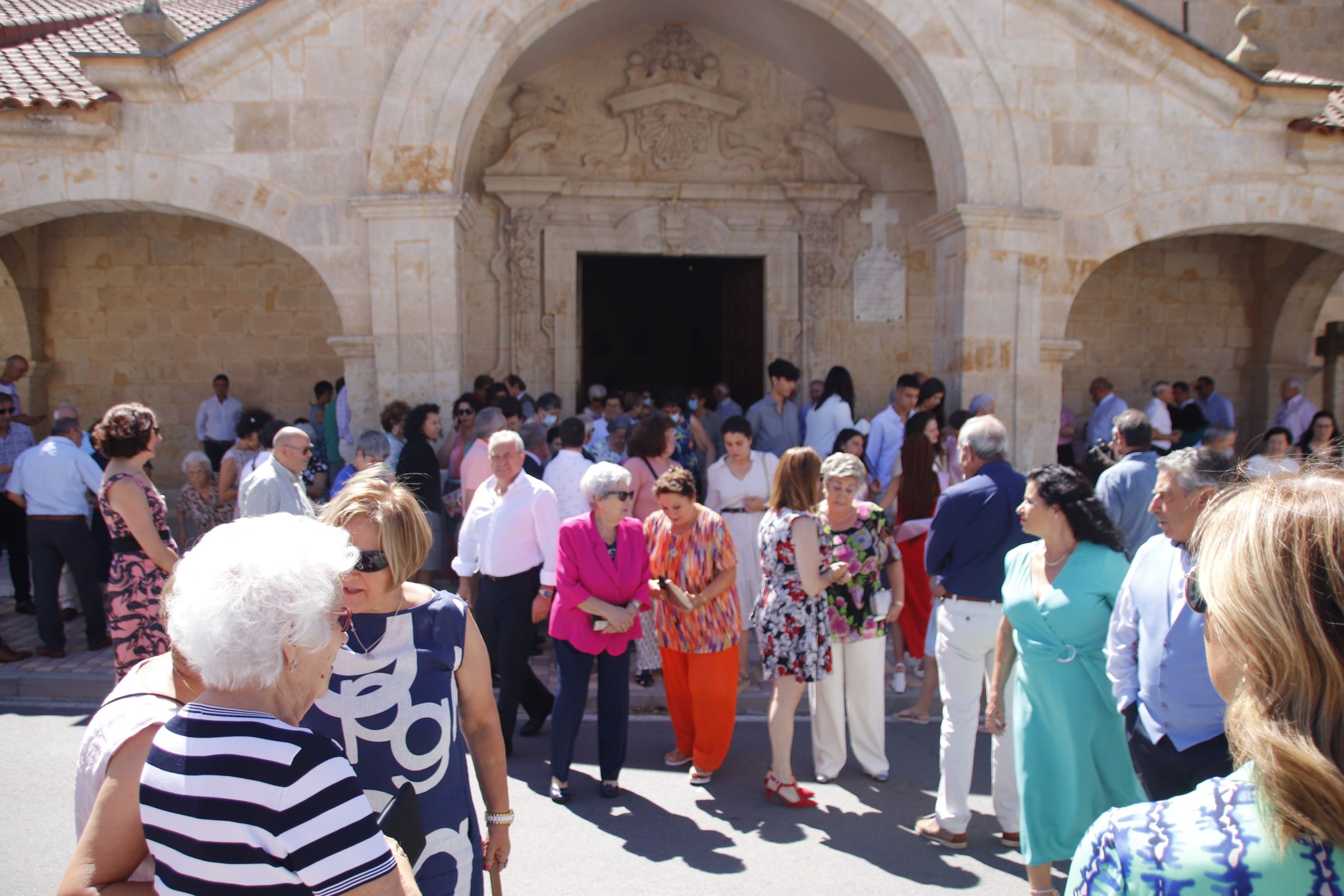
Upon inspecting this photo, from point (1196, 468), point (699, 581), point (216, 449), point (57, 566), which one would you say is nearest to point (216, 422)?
point (216, 449)

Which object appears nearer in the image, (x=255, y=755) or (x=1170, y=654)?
(x=255, y=755)

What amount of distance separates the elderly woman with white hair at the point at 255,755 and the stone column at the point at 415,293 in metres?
6.16

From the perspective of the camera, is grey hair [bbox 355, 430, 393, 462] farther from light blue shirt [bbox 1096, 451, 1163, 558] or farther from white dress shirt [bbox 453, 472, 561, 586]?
light blue shirt [bbox 1096, 451, 1163, 558]

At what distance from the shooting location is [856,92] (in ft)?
34.3

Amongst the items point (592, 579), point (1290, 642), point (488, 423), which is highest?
point (1290, 642)

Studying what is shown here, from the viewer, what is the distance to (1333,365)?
1171cm

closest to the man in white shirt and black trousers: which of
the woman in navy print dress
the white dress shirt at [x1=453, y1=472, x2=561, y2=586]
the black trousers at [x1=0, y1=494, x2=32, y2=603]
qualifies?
the white dress shirt at [x1=453, y1=472, x2=561, y2=586]

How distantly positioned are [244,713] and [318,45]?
24.3ft

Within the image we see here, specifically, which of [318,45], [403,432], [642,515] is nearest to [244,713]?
[642,515]

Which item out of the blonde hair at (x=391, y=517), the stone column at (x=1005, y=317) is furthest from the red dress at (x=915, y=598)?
the blonde hair at (x=391, y=517)

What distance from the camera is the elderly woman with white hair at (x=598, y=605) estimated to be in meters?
4.40

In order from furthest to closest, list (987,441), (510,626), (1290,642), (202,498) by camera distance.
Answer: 1. (202,498)
2. (510,626)
3. (987,441)
4. (1290,642)

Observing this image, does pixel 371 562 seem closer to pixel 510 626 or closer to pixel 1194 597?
pixel 1194 597

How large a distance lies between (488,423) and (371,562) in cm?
380
